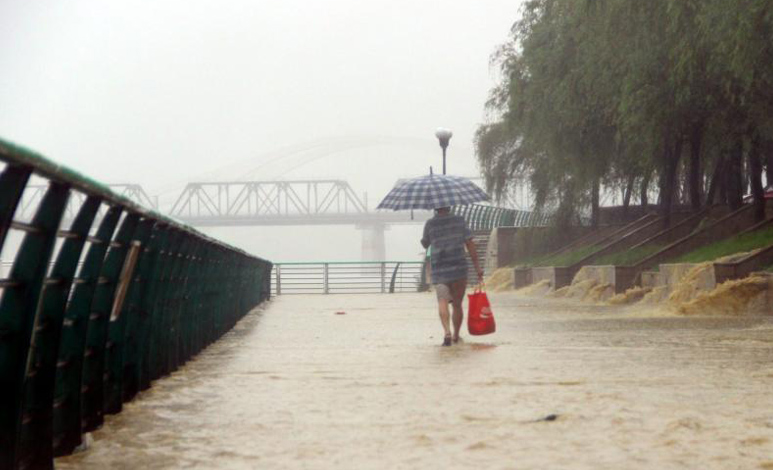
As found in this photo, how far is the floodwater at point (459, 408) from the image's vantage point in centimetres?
635

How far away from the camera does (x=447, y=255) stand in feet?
48.5

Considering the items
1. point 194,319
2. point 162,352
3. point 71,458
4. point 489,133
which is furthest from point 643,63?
point 489,133

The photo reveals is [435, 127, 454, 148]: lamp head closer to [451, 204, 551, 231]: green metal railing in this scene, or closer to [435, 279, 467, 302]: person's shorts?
[451, 204, 551, 231]: green metal railing

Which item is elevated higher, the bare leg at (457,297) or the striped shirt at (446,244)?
the striped shirt at (446,244)

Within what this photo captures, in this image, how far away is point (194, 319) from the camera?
13109 mm

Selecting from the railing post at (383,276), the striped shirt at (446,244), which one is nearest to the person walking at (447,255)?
the striped shirt at (446,244)

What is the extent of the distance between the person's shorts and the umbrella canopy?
1287 mm

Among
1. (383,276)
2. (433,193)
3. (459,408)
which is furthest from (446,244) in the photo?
(383,276)

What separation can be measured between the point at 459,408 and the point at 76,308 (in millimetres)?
2516

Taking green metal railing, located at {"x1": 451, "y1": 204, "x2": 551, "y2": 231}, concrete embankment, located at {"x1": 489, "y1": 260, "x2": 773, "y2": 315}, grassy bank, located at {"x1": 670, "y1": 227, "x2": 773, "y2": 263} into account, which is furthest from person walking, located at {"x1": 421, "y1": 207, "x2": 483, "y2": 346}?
green metal railing, located at {"x1": 451, "y1": 204, "x2": 551, "y2": 231}

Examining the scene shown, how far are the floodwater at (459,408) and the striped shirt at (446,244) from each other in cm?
81

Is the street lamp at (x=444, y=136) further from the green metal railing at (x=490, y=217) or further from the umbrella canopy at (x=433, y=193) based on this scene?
the umbrella canopy at (x=433, y=193)

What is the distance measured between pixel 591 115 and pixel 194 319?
21004mm

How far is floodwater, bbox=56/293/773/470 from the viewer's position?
6348 mm
